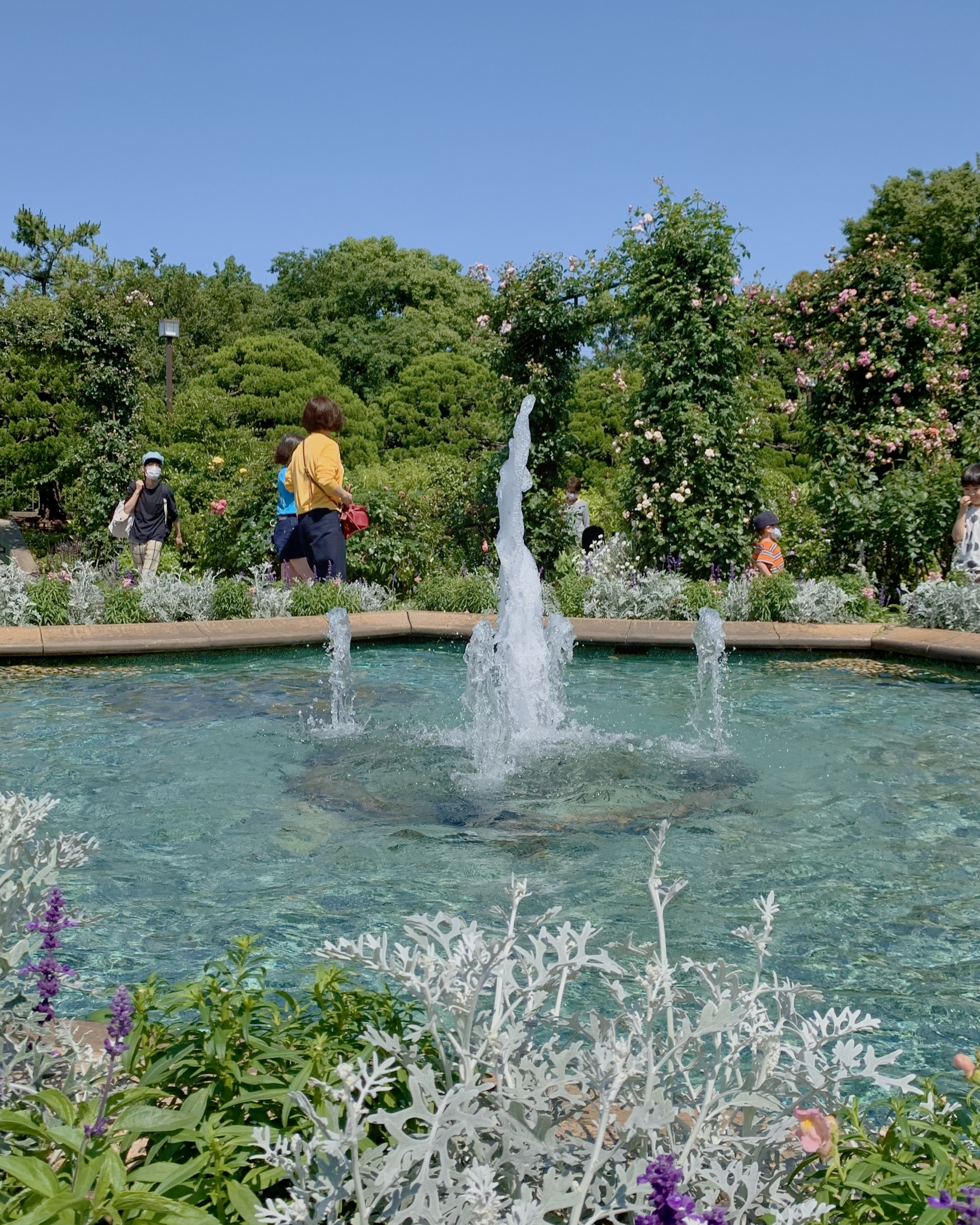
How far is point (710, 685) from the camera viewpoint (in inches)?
293

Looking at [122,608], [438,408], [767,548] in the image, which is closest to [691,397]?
[767,548]

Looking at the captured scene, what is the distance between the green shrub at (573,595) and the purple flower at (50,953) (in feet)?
26.6

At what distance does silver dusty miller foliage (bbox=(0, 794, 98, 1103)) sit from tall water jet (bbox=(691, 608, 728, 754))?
411 cm

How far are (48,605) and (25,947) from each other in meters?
7.64

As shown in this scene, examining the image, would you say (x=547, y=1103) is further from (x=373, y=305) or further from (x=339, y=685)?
(x=373, y=305)

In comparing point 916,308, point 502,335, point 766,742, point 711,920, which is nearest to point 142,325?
point 502,335

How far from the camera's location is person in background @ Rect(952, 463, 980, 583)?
9.18m

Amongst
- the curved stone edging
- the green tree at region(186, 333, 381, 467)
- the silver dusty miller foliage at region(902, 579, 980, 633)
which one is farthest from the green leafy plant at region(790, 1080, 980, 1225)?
the green tree at region(186, 333, 381, 467)

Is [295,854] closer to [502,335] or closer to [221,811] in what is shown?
[221,811]

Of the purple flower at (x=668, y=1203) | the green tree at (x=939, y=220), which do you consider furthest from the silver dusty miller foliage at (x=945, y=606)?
the green tree at (x=939, y=220)

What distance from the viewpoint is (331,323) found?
33.8 m

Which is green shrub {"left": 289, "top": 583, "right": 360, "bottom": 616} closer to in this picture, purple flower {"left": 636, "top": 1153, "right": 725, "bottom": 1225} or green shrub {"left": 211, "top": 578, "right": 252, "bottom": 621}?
green shrub {"left": 211, "top": 578, "right": 252, "bottom": 621}

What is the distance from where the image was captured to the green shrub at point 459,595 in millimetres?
9750

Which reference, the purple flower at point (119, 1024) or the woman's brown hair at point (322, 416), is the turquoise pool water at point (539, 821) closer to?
the purple flower at point (119, 1024)
